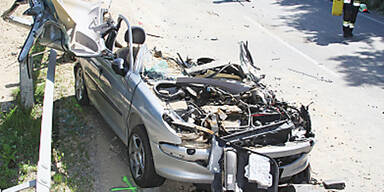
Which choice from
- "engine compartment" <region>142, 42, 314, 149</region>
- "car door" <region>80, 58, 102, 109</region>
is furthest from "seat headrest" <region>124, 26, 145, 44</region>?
"car door" <region>80, 58, 102, 109</region>

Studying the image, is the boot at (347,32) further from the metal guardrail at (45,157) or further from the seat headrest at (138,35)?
the metal guardrail at (45,157)

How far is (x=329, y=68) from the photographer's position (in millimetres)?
9844

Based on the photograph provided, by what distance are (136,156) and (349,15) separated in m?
9.12

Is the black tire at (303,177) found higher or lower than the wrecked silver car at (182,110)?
lower

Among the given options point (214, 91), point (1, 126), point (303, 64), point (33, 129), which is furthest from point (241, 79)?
point (303, 64)

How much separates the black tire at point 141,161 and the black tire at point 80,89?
2087 mm

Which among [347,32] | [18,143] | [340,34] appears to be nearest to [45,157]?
[18,143]

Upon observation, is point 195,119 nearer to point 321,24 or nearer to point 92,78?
point 92,78

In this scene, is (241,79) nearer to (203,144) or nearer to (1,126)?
(203,144)

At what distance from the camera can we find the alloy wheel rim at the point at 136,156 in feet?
16.3

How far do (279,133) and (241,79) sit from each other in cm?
141

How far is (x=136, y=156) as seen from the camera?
200 inches

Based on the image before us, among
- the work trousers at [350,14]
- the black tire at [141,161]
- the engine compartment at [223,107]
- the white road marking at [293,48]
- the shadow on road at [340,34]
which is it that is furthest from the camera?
the work trousers at [350,14]

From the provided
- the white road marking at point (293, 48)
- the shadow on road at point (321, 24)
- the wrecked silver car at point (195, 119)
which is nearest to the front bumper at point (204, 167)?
the wrecked silver car at point (195, 119)
